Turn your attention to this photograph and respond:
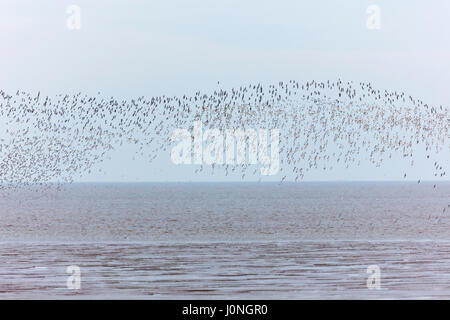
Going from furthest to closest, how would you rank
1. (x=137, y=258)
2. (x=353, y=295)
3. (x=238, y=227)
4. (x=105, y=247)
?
1. (x=238, y=227)
2. (x=105, y=247)
3. (x=137, y=258)
4. (x=353, y=295)

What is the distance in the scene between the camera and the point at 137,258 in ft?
117

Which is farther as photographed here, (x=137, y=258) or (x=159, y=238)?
(x=159, y=238)

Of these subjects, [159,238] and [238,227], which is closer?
[159,238]

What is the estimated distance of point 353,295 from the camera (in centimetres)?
2344

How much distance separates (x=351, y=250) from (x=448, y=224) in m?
28.8

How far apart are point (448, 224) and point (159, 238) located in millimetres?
27250

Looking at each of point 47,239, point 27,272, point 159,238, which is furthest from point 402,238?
point 27,272

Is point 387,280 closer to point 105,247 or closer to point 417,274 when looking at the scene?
point 417,274

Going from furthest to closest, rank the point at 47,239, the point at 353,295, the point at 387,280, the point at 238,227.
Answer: the point at 238,227, the point at 47,239, the point at 387,280, the point at 353,295

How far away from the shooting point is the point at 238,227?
63.7m

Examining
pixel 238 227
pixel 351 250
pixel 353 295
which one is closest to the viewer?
pixel 353 295
